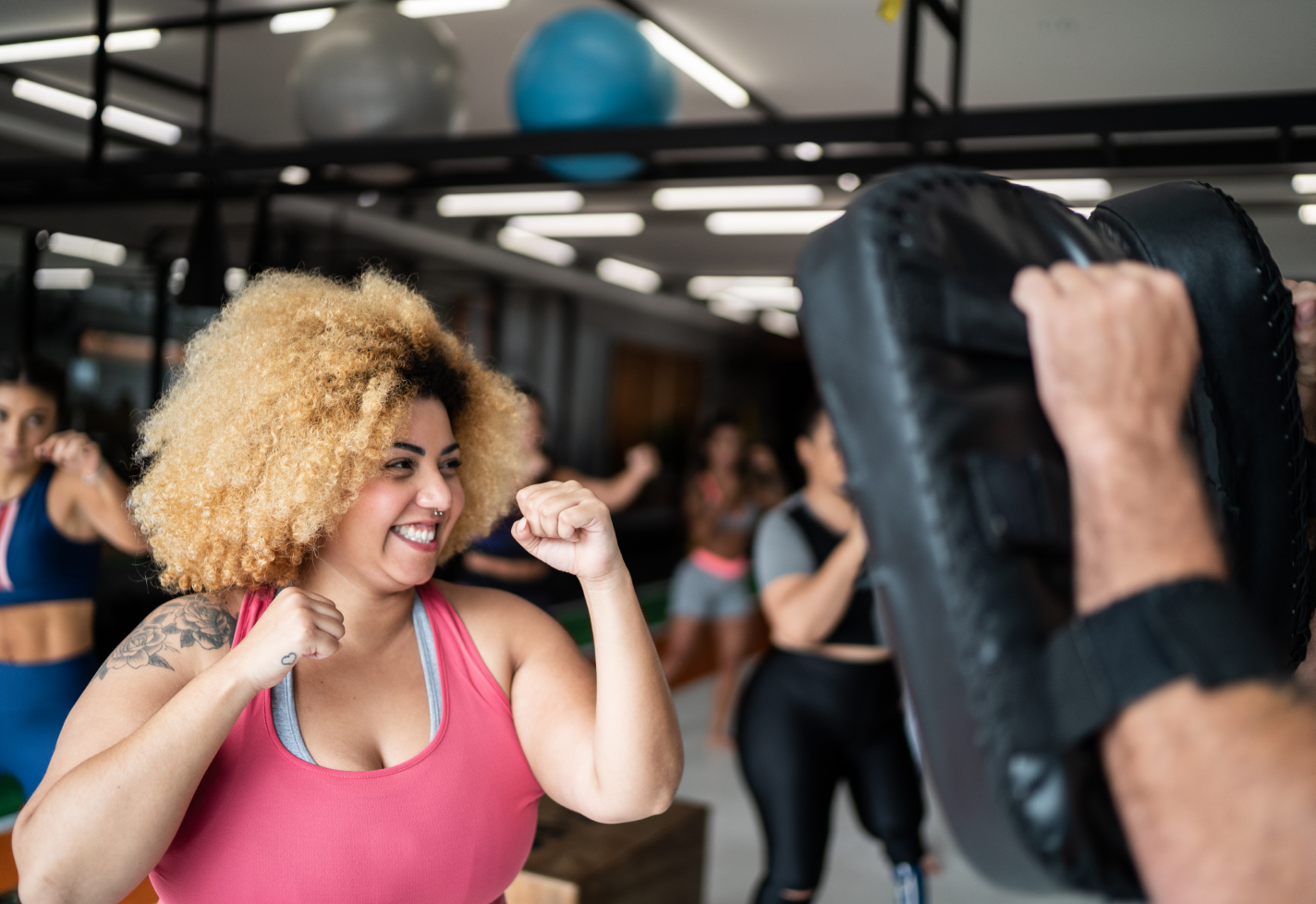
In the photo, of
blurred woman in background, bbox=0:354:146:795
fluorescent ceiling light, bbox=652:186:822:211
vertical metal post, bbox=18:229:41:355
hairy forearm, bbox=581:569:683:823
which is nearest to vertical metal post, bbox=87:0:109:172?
blurred woman in background, bbox=0:354:146:795

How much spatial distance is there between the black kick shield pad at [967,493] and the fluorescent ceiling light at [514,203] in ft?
19.7

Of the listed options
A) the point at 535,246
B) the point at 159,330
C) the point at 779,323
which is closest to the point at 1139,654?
the point at 159,330

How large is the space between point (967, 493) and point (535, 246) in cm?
864

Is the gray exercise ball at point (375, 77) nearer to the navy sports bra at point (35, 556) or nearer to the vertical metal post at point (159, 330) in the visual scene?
the navy sports bra at point (35, 556)

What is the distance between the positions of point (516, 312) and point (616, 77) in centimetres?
633

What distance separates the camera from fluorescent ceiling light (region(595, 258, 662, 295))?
32.8 ft

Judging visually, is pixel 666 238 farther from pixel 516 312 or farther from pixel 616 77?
pixel 616 77

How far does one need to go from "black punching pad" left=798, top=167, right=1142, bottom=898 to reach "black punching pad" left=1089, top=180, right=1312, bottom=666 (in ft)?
0.71

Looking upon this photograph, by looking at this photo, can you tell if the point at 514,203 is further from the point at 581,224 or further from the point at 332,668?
the point at 332,668

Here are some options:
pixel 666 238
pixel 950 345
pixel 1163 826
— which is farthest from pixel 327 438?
pixel 666 238

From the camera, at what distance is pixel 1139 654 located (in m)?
0.49

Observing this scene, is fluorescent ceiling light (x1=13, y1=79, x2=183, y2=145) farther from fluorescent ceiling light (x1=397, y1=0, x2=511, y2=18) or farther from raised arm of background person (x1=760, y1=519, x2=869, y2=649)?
raised arm of background person (x1=760, y1=519, x2=869, y2=649)

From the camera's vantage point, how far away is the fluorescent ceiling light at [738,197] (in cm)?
613

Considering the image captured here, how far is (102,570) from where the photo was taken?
5.28m
